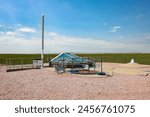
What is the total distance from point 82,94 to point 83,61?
38.0 ft

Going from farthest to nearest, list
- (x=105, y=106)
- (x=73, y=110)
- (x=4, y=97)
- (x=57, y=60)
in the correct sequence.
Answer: (x=57, y=60)
(x=4, y=97)
(x=105, y=106)
(x=73, y=110)

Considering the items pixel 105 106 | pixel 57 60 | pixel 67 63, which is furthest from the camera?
pixel 57 60

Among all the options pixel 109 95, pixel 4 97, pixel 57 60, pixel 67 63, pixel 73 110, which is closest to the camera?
pixel 73 110

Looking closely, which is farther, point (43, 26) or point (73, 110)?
point (43, 26)

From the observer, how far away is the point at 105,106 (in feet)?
21.6

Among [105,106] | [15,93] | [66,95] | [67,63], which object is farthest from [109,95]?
[67,63]

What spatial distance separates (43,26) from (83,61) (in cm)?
525

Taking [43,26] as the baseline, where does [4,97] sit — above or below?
below

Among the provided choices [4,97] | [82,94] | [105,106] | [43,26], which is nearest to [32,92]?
[4,97]

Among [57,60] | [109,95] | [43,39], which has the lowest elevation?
[109,95]

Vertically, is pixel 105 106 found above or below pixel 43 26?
below

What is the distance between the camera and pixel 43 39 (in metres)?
21.5

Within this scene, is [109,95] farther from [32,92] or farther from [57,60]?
[57,60]

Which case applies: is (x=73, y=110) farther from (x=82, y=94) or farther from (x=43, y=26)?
(x=43, y=26)
